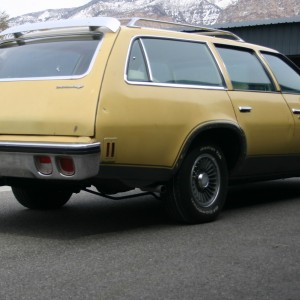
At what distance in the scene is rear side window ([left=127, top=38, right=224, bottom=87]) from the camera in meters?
5.34

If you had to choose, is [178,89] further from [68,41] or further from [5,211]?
[5,211]

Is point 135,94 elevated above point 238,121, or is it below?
above

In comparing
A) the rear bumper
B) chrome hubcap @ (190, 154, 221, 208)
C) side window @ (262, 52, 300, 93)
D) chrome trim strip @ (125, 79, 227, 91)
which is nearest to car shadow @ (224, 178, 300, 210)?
chrome hubcap @ (190, 154, 221, 208)

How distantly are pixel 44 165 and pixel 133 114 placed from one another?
82 cm

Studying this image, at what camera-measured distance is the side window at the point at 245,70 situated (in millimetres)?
6277

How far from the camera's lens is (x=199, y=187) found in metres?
5.73

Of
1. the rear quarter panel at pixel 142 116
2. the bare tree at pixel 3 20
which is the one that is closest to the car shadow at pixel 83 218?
the rear quarter panel at pixel 142 116

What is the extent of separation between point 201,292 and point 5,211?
3371 mm

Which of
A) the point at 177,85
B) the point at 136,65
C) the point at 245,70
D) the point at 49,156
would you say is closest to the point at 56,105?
the point at 49,156

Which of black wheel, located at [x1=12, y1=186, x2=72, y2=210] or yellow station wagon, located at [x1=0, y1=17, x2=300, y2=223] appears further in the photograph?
black wheel, located at [x1=12, y1=186, x2=72, y2=210]

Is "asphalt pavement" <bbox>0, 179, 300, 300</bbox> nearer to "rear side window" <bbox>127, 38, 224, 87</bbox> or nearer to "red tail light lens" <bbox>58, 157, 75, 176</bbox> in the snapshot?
"red tail light lens" <bbox>58, 157, 75, 176</bbox>

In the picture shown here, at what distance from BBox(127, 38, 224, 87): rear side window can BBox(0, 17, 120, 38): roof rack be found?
0.26 metres

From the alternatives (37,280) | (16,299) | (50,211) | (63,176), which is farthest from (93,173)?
(50,211)

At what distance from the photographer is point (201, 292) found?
3.79m
